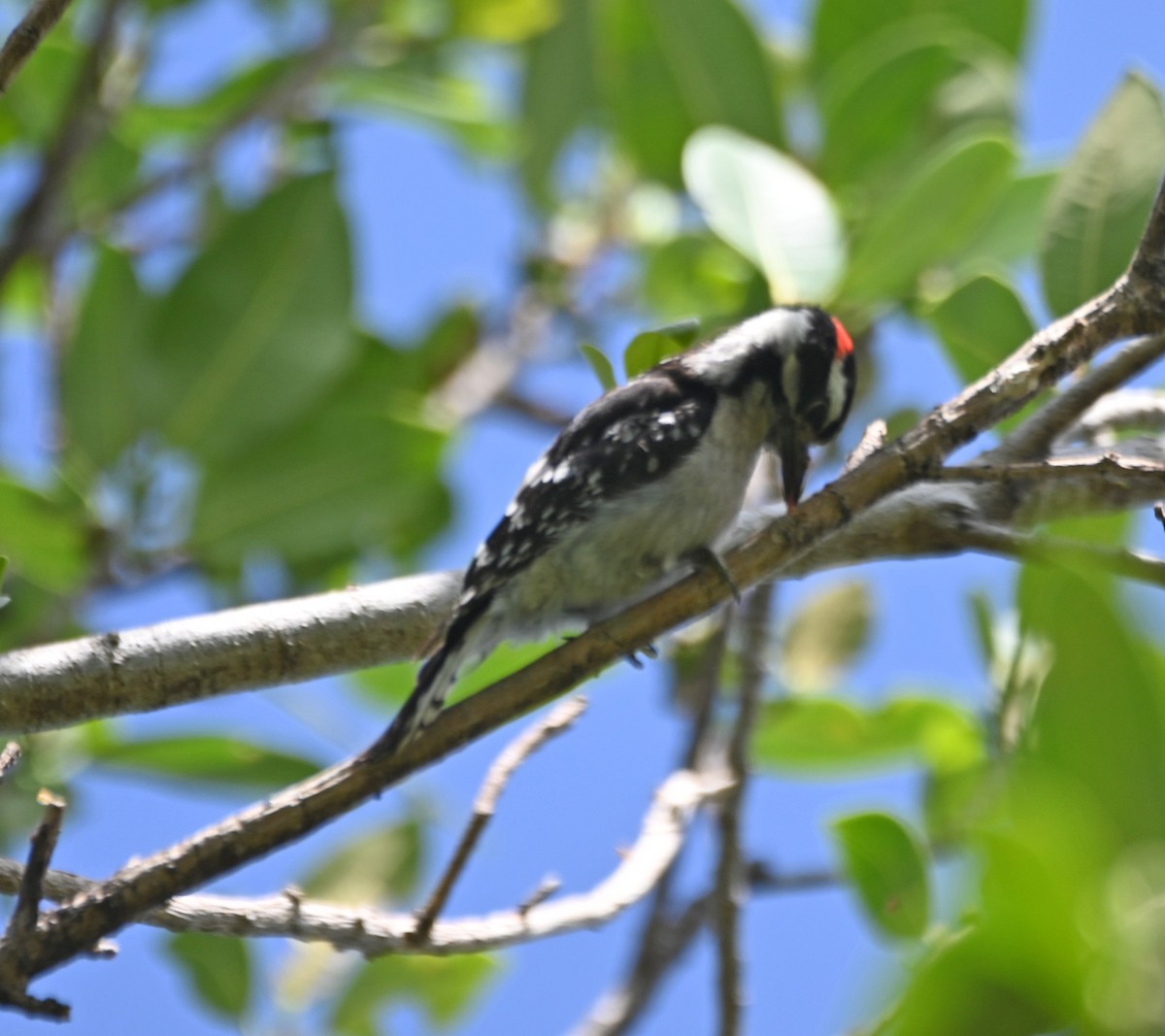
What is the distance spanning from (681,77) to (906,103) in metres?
0.59

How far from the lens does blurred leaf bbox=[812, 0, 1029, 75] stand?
374cm

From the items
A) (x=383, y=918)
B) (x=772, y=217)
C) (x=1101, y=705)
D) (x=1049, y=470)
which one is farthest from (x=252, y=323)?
(x=1101, y=705)

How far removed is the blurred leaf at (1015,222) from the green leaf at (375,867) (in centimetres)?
208

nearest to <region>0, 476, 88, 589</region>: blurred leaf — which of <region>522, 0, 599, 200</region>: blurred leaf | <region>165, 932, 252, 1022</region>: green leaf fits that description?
<region>165, 932, 252, 1022</region>: green leaf

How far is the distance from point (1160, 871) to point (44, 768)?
2.84 metres

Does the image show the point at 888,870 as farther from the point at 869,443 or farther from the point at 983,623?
the point at 983,623

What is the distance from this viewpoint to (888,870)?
2.13 metres

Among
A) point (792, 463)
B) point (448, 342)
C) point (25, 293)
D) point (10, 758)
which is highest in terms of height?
point (25, 293)

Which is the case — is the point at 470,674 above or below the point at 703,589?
above

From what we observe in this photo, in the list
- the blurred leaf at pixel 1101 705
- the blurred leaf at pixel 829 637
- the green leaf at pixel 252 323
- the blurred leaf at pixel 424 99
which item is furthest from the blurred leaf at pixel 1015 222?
the blurred leaf at pixel 1101 705

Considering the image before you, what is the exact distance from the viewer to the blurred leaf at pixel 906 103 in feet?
11.0

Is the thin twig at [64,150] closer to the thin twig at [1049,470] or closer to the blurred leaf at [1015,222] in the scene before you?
the blurred leaf at [1015,222]

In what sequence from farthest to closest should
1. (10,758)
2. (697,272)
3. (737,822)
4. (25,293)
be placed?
(25,293) < (697,272) < (737,822) < (10,758)

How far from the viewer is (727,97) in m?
3.61
